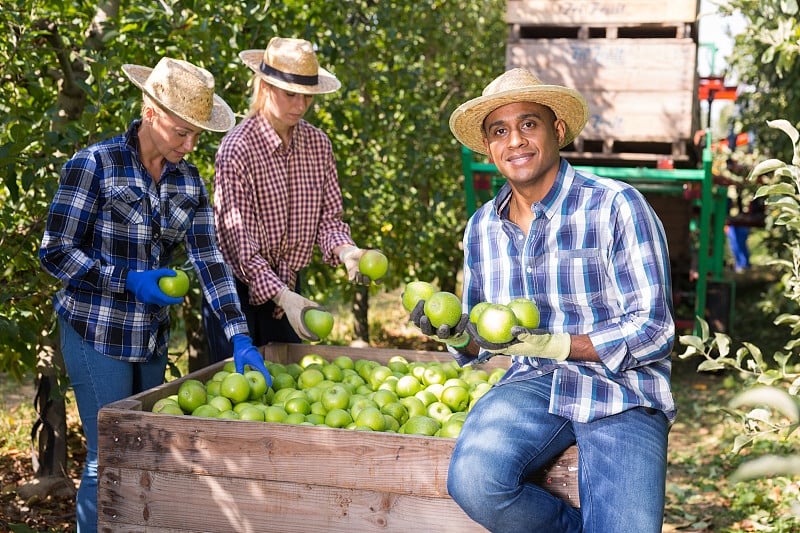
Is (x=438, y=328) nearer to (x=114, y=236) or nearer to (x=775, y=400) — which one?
Answer: (x=114, y=236)

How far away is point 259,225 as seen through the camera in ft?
11.1

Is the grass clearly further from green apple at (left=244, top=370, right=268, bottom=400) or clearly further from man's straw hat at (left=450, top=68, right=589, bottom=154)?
man's straw hat at (left=450, top=68, right=589, bottom=154)

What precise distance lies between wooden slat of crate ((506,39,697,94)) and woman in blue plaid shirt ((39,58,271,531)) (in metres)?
3.32

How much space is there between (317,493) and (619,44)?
13.6 ft

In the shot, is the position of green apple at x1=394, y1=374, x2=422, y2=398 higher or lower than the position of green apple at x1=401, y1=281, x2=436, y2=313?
lower

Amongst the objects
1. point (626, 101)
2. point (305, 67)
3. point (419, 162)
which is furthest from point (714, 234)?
point (305, 67)

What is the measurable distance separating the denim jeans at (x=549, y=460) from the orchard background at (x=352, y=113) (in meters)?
0.36

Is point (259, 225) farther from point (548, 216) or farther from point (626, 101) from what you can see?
point (626, 101)

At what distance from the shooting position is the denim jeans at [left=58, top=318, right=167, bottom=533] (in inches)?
107

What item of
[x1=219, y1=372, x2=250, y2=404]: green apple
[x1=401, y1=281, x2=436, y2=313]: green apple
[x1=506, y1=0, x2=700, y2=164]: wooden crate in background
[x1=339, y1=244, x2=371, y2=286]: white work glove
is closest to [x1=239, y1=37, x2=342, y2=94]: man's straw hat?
[x1=339, y1=244, x2=371, y2=286]: white work glove

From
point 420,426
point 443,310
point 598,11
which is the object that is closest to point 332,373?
point 420,426

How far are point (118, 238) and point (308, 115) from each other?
91.7 inches

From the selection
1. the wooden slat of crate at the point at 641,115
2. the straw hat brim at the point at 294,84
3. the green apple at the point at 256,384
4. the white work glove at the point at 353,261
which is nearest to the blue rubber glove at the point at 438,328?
the green apple at the point at 256,384

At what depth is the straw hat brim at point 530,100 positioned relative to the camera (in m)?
2.43
